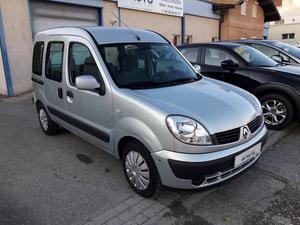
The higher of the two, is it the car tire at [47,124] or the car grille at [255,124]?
the car grille at [255,124]

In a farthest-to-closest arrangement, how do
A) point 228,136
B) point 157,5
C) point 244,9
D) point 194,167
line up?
point 244,9 < point 157,5 < point 228,136 < point 194,167

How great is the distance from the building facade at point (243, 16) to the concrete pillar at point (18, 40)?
1275 cm

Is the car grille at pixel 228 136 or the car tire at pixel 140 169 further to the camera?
the car tire at pixel 140 169

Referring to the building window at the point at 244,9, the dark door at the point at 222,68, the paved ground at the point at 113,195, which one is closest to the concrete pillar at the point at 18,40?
the paved ground at the point at 113,195

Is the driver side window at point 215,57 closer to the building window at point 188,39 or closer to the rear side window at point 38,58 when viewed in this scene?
the rear side window at point 38,58

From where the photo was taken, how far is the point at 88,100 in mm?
3523

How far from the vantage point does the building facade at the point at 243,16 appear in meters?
18.5

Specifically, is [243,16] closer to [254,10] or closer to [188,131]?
[254,10]

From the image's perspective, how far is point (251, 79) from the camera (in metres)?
5.36

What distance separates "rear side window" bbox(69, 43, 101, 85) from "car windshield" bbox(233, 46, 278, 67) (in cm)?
343

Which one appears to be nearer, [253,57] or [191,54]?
[253,57]

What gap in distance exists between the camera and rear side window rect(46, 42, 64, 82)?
4.13m

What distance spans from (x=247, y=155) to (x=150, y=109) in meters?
1.13

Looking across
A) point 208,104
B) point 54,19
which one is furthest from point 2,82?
point 208,104
